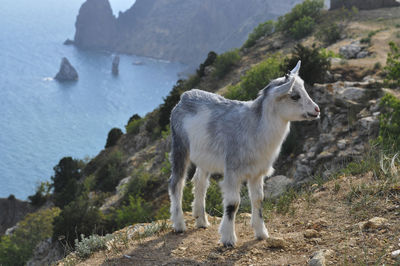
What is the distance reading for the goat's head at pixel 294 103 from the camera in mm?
6941

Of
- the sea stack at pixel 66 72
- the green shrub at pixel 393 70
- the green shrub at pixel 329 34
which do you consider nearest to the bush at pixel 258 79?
the green shrub at pixel 393 70

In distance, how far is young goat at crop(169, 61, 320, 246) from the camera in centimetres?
707

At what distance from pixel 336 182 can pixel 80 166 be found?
158 feet

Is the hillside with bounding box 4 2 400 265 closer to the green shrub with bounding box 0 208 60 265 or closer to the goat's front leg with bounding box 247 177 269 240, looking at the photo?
the goat's front leg with bounding box 247 177 269 240

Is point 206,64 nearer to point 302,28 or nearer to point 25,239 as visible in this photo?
point 302,28

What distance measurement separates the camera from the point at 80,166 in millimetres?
53125

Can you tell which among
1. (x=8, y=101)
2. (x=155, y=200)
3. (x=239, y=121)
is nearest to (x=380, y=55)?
(x=155, y=200)

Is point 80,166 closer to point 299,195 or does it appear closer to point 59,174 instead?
point 59,174

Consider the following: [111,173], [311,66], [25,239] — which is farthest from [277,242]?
[25,239]

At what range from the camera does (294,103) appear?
276 inches

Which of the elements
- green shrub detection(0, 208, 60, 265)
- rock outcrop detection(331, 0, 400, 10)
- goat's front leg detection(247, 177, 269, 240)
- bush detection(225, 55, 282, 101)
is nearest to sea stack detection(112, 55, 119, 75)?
rock outcrop detection(331, 0, 400, 10)

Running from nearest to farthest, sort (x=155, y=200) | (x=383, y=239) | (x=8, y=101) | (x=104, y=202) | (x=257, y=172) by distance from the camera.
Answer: (x=383, y=239) < (x=257, y=172) < (x=155, y=200) < (x=104, y=202) < (x=8, y=101)

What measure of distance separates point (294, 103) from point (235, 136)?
138cm

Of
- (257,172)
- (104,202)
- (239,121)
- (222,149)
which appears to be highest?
(239,121)
